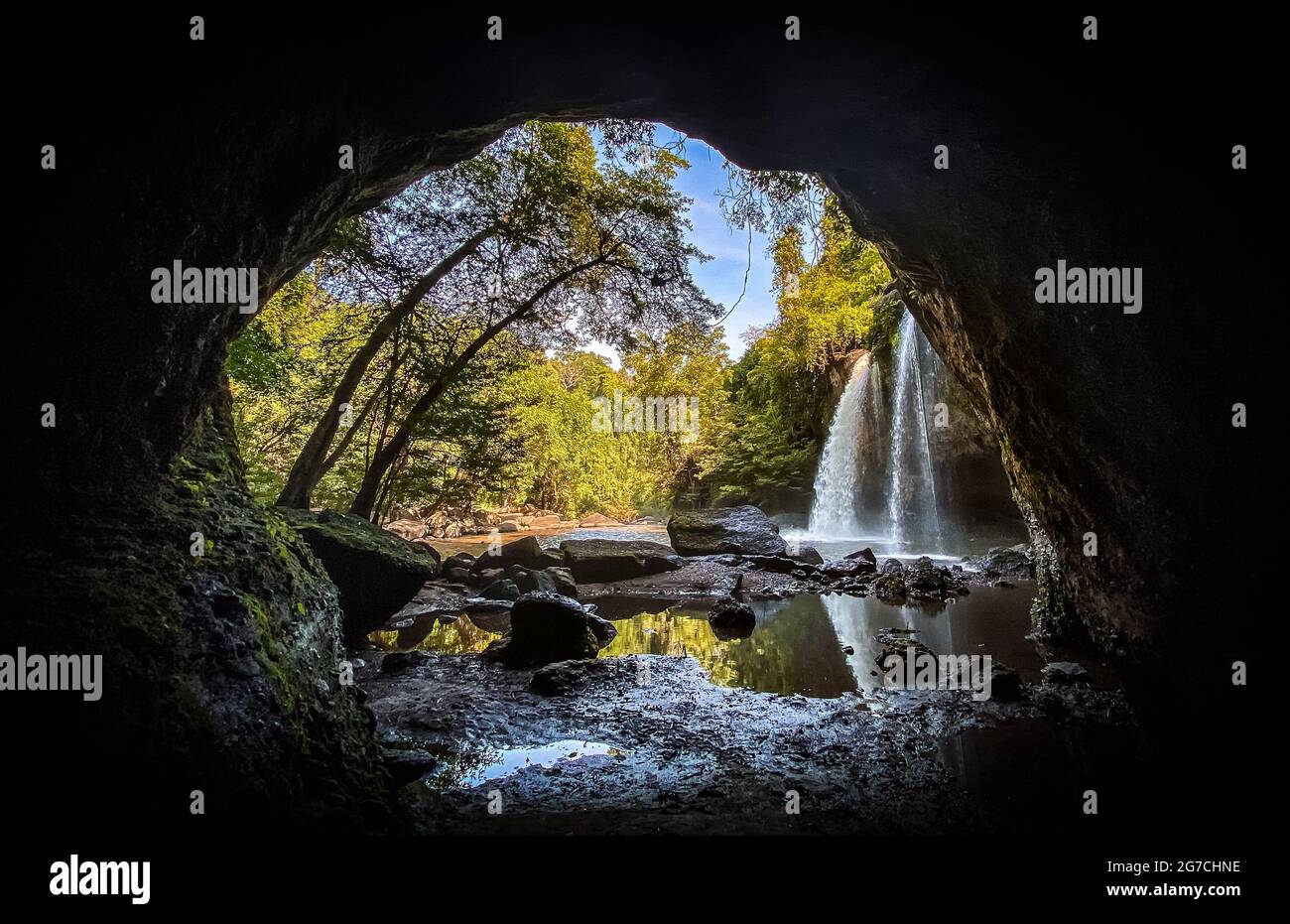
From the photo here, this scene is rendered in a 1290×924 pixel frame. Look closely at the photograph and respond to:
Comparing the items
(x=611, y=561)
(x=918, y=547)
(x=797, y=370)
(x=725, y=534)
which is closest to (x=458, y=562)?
(x=611, y=561)

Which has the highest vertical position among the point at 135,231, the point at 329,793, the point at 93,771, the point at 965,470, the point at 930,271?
the point at 930,271

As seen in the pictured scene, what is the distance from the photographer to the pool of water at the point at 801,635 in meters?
5.75

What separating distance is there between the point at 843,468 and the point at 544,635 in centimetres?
1918

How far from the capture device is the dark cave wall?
99.7 inches

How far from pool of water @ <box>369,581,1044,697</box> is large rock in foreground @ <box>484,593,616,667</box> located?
1.40 feet

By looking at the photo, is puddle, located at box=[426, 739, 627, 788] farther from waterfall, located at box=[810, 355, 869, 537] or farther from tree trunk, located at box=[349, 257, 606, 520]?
waterfall, located at box=[810, 355, 869, 537]

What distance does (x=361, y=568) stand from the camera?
6742mm

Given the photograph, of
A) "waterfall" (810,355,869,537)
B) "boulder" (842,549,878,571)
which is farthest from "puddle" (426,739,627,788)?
"waterfall" (810,355,869,537)

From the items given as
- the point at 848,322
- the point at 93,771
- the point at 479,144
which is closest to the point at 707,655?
the point at 93,771

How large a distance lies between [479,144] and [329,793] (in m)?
4.92

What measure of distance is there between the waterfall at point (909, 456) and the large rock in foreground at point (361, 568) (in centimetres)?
1727

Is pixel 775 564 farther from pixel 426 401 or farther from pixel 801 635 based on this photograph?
pixel 426 401
